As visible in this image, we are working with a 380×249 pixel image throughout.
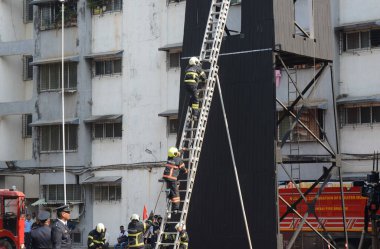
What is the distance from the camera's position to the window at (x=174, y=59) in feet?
136

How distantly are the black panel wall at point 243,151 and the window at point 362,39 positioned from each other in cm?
1313

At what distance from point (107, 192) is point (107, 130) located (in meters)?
3.09

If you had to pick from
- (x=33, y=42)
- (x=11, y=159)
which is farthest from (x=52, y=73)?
(x=11, y=159)

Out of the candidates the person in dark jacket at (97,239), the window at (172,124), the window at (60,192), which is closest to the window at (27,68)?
the window at (60,192)

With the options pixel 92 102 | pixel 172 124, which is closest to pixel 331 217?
pixel 172 124

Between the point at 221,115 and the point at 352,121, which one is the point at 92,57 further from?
the point at 221,115

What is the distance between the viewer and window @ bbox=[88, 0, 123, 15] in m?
44.2

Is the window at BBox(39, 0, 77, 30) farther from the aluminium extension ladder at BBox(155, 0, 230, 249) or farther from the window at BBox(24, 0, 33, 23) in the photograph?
the aluminium extension ladder at BBox(155, 0, 230, 249)

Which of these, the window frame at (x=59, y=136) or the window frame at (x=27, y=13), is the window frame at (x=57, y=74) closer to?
the window frame at (x=59, y=136)

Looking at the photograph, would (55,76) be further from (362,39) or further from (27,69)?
(362,39)

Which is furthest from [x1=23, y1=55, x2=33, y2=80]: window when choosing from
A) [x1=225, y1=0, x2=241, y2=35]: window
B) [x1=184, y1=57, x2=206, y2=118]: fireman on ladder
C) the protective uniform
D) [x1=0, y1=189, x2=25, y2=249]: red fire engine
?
the protective uniform

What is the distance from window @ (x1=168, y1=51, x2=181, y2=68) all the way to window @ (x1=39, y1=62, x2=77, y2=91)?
20.2ft

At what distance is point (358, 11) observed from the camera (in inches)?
1452

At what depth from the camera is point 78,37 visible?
45312mm
